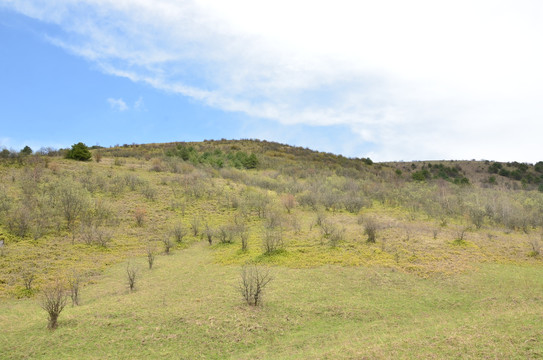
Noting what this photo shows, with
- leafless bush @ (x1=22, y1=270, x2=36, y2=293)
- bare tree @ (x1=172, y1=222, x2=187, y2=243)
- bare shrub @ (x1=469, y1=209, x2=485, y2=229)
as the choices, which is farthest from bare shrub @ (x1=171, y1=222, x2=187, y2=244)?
bare shrub @ (x1=469, y1=209, x2=485, y2=229)

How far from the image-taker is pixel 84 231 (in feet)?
68.4

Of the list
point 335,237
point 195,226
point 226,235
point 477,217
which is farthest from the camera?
point 477,217

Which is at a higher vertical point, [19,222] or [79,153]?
[79,153]

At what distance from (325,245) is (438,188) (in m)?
34.8

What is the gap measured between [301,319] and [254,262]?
7.17m

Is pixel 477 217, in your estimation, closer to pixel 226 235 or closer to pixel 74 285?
pixel 226 235

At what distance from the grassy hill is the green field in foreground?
0.05m

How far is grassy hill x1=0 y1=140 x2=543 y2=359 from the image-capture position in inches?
315

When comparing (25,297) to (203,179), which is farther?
(203,179)

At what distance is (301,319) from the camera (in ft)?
31.0

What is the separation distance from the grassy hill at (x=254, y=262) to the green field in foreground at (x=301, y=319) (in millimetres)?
53

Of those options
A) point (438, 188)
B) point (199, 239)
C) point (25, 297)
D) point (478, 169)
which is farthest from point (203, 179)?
point (478, 169)

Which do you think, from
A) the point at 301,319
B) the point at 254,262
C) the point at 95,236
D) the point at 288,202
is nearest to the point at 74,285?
the point at 95,236

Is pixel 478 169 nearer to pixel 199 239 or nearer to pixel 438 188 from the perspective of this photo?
pixel 438 188
